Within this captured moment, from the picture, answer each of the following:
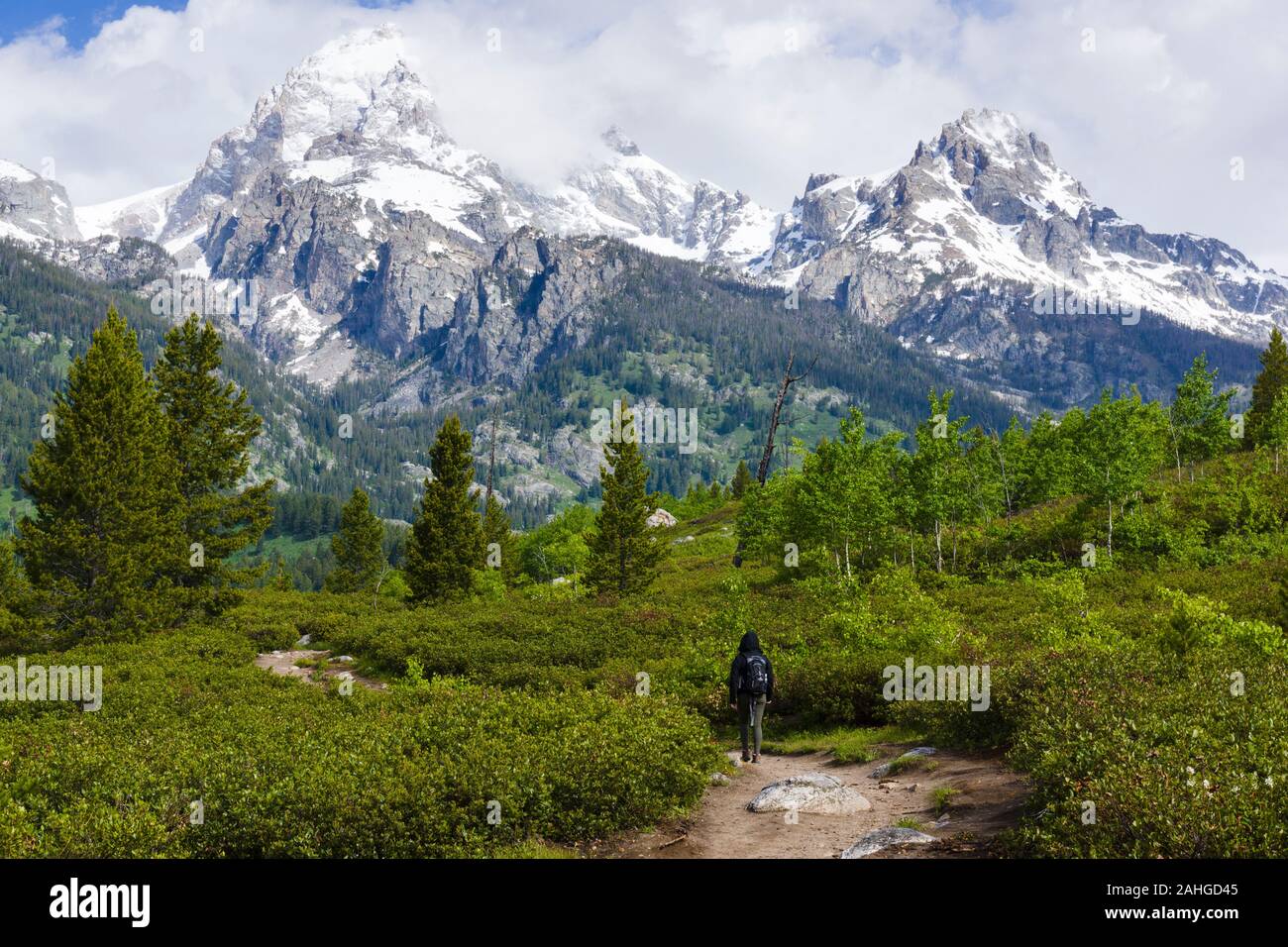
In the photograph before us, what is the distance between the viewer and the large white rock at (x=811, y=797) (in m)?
11.8

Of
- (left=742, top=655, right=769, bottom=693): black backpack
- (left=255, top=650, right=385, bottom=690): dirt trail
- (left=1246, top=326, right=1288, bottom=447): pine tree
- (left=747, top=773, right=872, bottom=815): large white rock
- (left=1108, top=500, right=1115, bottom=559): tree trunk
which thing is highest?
(left=1246, top=326, right=1288, bottom=447): pine tree

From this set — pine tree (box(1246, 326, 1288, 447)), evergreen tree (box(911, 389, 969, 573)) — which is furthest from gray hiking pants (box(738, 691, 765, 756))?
pine tree (box(1246, 326, 1288, 447))

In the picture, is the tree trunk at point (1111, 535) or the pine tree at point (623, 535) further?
the pine tree at point (623, 535)

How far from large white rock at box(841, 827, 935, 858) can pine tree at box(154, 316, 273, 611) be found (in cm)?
3359

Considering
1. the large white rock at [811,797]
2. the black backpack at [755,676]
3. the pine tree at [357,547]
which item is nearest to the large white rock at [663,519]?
the pine tree at [357,547]

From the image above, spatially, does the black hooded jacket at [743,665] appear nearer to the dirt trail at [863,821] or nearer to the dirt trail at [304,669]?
the dirt trail at [863,821]

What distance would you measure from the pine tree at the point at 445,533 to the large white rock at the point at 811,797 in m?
34.3

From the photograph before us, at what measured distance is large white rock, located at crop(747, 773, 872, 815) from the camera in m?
11.8

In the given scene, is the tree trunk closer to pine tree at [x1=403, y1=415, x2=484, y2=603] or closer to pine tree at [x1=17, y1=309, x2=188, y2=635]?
pine tree at [x1=403, y1=415, x2=484, y2=603]

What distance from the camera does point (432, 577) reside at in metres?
44.6

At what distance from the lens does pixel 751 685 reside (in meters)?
15.6

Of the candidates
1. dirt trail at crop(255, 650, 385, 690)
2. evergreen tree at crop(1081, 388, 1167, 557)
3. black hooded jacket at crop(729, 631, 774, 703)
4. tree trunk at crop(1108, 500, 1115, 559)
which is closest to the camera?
black hooded jacket at crop(729, 631, 774, 703)
